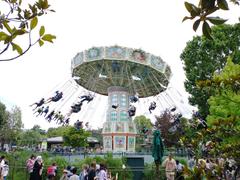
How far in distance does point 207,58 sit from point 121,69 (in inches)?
358

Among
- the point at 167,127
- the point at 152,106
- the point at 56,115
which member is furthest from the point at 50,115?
the point at 167,127

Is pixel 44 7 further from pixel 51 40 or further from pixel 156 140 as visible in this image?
pixel 156 140

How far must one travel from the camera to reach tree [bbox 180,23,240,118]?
25.5 meters

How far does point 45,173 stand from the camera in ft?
49.6

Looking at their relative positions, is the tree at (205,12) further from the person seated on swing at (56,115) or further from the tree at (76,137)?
the tree at (76,137)

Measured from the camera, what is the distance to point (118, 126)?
1305 inches

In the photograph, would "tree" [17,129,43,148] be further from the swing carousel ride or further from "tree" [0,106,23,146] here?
the swing carousel ride

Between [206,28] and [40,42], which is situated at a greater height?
[40,42]

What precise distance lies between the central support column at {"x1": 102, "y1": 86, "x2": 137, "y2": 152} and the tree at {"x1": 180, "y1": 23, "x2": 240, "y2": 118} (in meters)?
8.94

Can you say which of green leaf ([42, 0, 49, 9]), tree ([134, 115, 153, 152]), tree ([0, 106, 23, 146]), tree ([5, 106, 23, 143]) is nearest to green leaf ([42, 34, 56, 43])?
green leaf ([42, 0, 49, 9])

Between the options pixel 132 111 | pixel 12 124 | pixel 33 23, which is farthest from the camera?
pixel 12 124

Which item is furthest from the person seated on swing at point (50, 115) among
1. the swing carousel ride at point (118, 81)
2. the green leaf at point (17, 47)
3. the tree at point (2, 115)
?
the green leaf at point (17, 47)

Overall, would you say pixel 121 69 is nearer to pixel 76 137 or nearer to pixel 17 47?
pixel 76 137

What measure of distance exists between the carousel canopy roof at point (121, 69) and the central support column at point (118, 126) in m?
1.39
